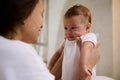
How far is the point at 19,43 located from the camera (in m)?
0.47

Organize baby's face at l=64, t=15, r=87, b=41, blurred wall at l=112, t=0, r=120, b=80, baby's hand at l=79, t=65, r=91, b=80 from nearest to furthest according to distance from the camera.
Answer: baby's hand at l=79, t=65, r=91, b=80, baby's face at l=64, t=15, r=87, b=41, blurred wall at l=112, t=0, r=120, b=80

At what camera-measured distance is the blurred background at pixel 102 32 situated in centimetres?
208

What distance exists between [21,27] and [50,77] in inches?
5.1

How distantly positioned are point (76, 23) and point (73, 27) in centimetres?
2

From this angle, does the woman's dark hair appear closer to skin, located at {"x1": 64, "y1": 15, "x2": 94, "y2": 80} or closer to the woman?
the woman

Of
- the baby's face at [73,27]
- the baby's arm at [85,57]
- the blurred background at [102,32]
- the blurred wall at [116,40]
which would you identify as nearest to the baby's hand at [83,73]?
the baby's arm at [85,57]

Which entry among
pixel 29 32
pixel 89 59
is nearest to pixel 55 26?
pixel 89 59

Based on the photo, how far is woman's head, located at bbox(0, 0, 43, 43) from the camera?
0.48 metres

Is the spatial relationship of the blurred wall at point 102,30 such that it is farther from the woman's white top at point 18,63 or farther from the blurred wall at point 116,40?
the woman's white top at point 18,63

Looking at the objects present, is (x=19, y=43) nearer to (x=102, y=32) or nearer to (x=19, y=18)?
(x=19, y=18)

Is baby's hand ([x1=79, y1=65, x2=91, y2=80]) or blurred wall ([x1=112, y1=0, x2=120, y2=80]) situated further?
blurred wall ([x1=112, y1=0, x2=120, y2=80])

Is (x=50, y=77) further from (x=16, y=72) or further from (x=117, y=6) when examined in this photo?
(x=117, y=6)

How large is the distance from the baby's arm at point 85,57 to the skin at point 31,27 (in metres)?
0.43

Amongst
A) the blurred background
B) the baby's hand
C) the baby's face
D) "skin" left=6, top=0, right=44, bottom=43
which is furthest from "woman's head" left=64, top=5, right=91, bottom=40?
the blurred background
